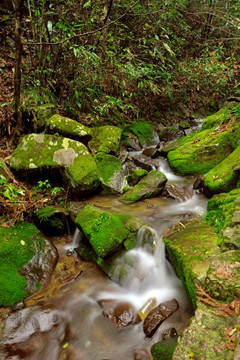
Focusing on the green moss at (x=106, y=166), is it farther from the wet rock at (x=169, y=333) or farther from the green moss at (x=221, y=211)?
the wet rock at (x=169, y=333)

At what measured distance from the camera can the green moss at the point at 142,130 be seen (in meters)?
9.40

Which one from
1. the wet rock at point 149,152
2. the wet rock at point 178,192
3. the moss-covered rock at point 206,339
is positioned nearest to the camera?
the moss-covered rock at point 206,339

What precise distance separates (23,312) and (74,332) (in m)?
0.77

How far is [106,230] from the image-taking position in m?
4.10

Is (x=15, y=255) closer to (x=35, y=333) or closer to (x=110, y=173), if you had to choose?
(x=35, y=333)

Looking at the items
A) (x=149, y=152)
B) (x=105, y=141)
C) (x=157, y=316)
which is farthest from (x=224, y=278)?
(x=149, y=152)

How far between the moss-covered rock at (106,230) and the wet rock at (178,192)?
167 centimetres

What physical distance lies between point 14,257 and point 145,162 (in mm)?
4822

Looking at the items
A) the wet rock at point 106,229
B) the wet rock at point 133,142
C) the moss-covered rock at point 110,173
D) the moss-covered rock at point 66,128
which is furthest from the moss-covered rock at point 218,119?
the wet rock at point 106,229

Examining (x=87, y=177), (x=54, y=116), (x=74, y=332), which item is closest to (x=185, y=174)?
(x=87, y=177)

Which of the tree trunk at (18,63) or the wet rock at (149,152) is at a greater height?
the tree trunk at (18,63)

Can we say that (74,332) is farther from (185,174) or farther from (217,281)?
(185,174)

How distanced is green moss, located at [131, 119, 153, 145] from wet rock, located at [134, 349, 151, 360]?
726 centimetres

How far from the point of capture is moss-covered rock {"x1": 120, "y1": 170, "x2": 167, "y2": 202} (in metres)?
5.69
